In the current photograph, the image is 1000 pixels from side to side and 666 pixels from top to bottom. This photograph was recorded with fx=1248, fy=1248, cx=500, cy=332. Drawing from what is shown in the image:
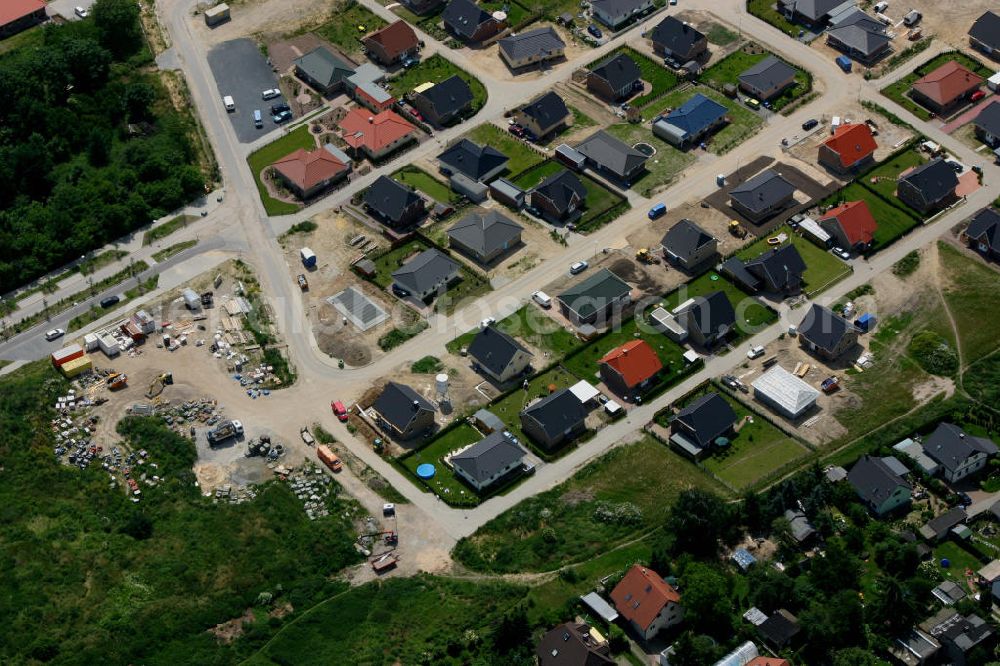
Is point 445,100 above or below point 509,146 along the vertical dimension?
above

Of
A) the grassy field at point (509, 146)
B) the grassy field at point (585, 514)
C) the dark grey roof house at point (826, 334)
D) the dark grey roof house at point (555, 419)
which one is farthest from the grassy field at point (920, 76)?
the dark grey roof house at point (555, 419)

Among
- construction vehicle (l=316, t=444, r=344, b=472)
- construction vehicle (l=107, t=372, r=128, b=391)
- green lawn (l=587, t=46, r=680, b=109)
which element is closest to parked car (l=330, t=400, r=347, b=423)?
construction vehicle (l=316, t=444, r=344, b=472)

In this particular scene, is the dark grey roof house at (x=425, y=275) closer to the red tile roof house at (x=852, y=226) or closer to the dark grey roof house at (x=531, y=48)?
the dark grey roof house at (x=531, y=48)

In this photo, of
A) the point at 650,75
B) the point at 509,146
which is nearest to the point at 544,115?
the point at 509,146

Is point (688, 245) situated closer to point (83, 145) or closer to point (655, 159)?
point (655, 159)

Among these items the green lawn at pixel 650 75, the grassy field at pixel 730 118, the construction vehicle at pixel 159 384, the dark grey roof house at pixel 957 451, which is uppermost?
the construction vehicle at pixel 159 384

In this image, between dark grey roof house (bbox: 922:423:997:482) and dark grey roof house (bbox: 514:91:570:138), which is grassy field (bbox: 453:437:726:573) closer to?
dark grey roof house (bbox: 922:423:997:482)

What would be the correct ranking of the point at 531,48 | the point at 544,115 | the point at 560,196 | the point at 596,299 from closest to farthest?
the point at 596,299 < the point at 560,196 < the point at 544,115 < the point at 531,48
